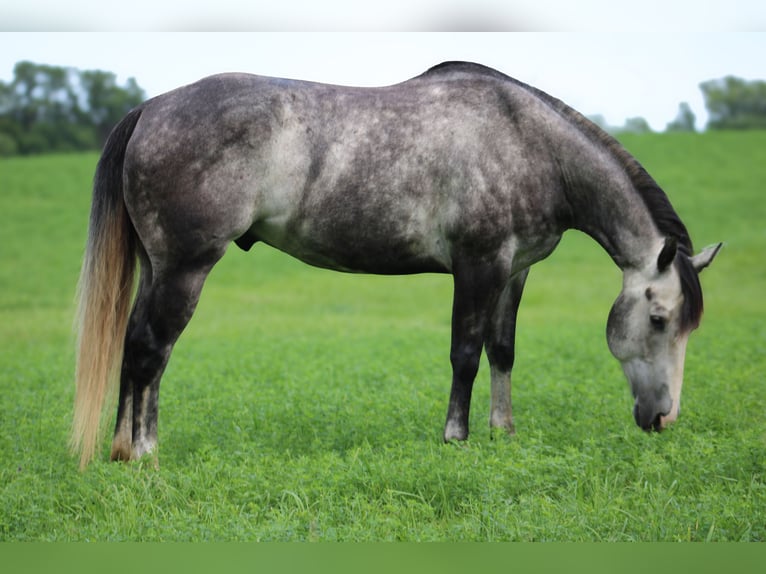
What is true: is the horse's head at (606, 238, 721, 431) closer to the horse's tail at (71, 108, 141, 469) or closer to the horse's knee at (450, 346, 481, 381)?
the horse's knee at (450, 346, 481, 381)

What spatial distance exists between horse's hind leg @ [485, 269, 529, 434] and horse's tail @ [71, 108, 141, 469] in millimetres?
3019

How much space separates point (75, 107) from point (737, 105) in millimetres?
28169

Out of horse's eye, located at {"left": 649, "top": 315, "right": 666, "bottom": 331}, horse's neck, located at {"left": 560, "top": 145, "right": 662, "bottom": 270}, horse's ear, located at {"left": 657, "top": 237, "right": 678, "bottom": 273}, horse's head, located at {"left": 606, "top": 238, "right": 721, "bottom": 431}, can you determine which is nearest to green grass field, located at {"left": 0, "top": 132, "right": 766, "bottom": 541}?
horse's head, located at {"left": 606, "top": 238, "right": 721, "bottom": 431}

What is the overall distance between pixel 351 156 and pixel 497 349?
6.88ft

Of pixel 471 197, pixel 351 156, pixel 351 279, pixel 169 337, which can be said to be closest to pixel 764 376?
pixel 471 197

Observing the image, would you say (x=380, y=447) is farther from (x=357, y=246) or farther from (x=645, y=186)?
(x=645, y=186)

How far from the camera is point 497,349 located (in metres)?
7.65

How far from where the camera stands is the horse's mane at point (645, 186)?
6848 millimetres

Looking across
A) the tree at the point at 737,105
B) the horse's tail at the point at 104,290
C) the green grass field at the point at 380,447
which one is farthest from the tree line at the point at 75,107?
the horse's tail at the point at 104,290

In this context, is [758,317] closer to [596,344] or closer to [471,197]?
[596,344]

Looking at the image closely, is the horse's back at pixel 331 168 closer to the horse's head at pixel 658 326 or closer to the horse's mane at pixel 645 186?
the horse's mane at pixel 645 186

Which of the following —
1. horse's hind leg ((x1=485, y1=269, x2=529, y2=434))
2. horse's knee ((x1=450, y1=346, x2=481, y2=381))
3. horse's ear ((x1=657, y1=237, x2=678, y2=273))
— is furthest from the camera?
horse's hind leg ((x1=485, y1=269, x2=529, y2=434))

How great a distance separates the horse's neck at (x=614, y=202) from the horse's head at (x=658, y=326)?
5.9 inches

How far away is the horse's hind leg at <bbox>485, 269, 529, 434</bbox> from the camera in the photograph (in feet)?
25.1
